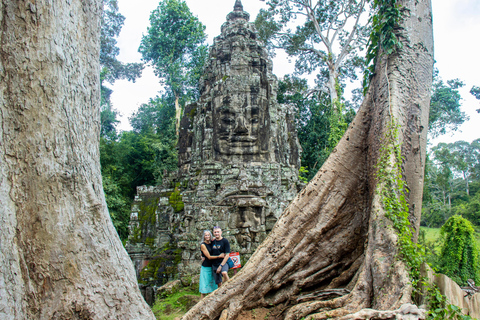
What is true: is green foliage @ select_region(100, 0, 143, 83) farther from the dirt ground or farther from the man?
the dirt ground

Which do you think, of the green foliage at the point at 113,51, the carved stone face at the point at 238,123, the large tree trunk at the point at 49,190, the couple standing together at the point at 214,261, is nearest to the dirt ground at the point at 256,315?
the large tree trunk at the point at 49,190

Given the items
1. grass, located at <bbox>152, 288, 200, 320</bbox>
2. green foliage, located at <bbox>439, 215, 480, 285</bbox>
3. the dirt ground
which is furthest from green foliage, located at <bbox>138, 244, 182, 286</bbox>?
green foliage, located at <bbox>439, 215, 480, 285</bbox>

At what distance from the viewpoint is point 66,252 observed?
1942 millimetres

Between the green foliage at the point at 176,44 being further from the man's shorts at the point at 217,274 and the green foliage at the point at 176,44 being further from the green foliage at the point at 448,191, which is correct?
the man's shorts at the point at 217,274

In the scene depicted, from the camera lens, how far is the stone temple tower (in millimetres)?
6883

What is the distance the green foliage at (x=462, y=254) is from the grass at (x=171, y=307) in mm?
5103

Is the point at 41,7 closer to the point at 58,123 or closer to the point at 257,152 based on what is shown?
the point at 58,123

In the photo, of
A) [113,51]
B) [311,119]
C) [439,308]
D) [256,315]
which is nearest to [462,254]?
[256,315]

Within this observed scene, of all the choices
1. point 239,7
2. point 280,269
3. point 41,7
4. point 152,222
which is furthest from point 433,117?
point 41,7

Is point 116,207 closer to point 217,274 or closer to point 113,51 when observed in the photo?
point 217,274

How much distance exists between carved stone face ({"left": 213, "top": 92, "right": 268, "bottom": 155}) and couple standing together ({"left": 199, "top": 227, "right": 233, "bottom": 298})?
3.50m

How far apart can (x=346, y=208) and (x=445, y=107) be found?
16.8 meters

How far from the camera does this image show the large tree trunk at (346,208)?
270 centimetres

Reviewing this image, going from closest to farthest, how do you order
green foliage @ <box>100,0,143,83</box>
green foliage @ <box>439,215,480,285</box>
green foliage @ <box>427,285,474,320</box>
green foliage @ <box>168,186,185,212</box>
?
green foliage @ <box>427,285,474,320</box>
green foliage @ <box>439,215,480,285</box>
green foliage @ <box>168,186,185,212</box>
green foliage @ <box>100,0,143,83</box>
